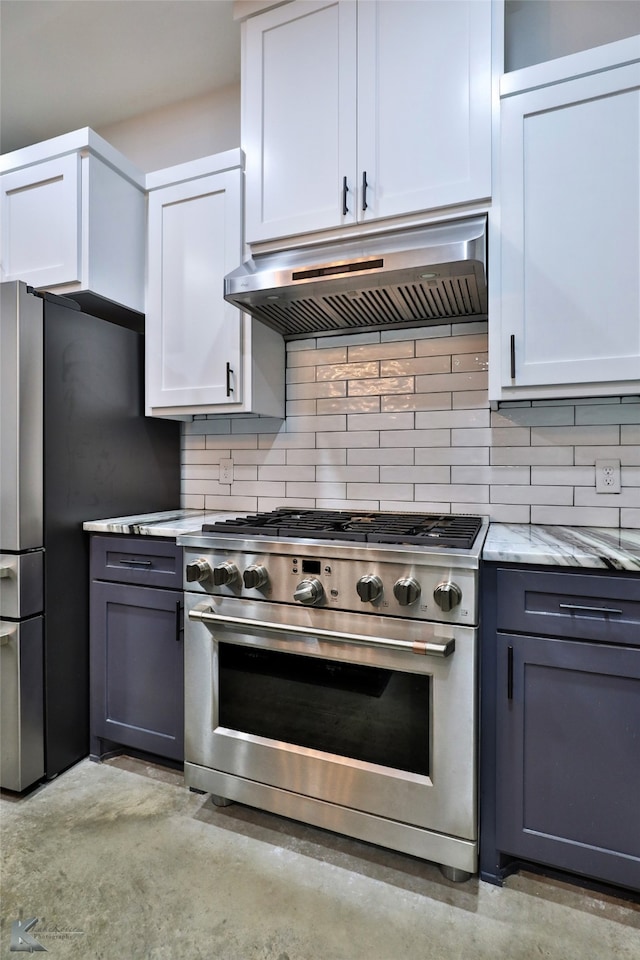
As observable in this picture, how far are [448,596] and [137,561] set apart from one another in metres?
1.17

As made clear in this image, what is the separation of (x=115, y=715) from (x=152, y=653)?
0.32 metres

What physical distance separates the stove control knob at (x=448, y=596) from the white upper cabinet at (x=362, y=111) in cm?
126

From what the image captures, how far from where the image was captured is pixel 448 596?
1.29m

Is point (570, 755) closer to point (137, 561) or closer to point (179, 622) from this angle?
point (179, 622)

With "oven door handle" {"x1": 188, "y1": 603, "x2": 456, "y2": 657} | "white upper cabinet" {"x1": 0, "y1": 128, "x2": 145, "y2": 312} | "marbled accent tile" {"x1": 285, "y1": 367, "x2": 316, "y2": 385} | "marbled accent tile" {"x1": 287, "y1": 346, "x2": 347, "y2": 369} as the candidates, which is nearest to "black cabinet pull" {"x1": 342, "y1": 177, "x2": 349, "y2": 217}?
"marbled accent tile" {"x1": 287, "y1": 346, "x2": 347, "y2": 369}

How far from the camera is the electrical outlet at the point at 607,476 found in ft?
5.89

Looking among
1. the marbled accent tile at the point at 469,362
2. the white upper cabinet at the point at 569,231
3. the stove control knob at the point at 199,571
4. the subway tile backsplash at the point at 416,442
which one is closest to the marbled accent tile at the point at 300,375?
the subway tile backsplash at the point at 416,442

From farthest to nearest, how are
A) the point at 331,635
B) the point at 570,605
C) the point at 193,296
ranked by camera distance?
the point at 193,296
the point at 331,635
the point at 570,605

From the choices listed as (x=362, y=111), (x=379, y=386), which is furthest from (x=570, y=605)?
(x=362, y=111)

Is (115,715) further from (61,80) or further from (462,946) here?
(61,80)

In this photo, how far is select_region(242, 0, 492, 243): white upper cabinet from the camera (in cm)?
162

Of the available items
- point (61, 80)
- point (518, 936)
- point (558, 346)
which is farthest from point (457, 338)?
point (61, 80)

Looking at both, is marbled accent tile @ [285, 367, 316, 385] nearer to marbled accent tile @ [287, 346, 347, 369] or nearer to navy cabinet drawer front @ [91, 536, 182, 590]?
marbled accent tile @ [287, 346, 347, 369]

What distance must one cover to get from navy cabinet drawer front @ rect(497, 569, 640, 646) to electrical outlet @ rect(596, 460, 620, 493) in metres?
0.67
